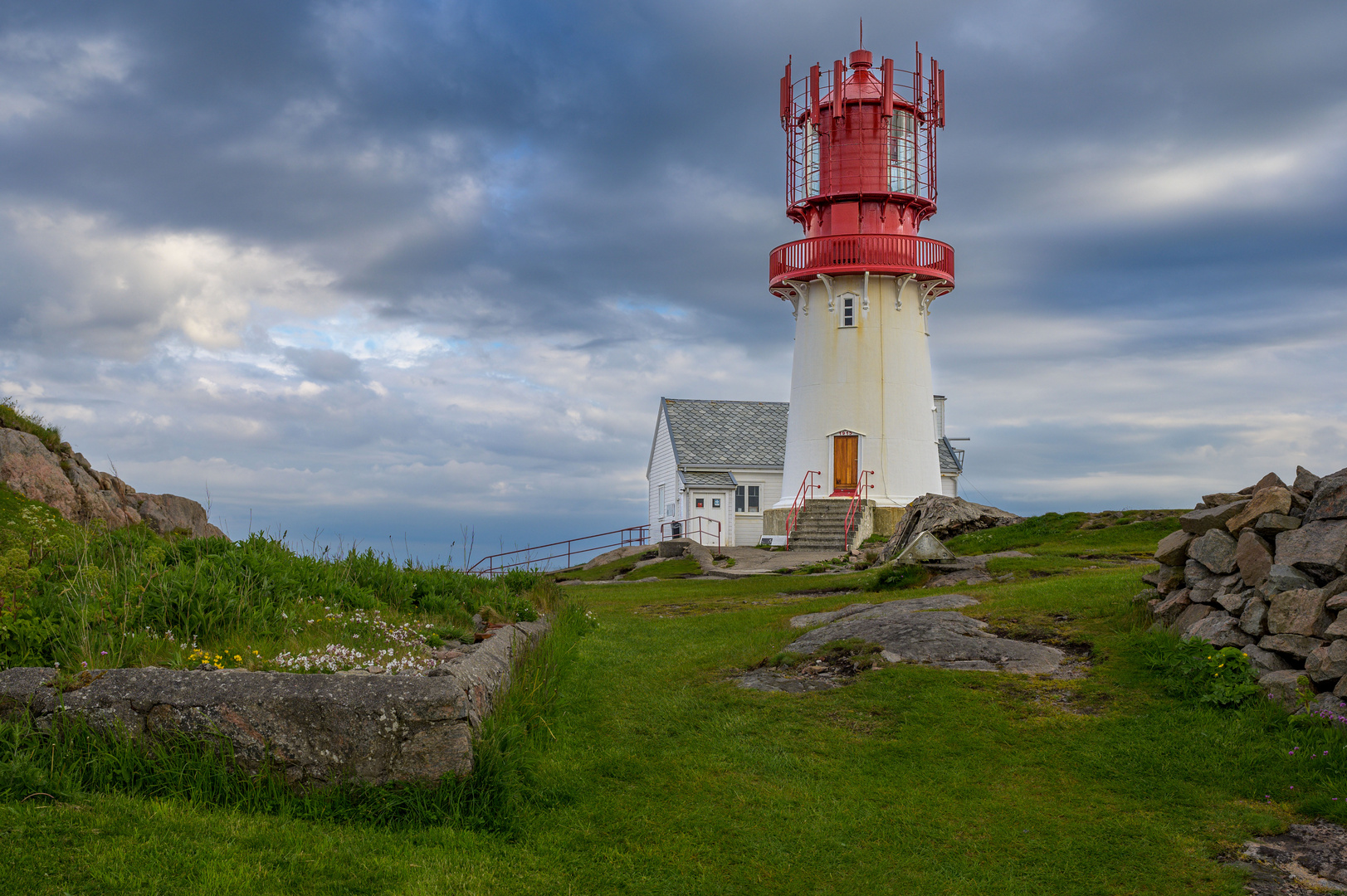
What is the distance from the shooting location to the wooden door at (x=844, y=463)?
110ft

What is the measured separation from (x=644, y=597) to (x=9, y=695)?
547 inches

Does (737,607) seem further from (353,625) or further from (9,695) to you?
(9,695)

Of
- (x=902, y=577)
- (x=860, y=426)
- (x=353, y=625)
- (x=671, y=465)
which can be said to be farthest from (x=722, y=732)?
(x=671, y=465)

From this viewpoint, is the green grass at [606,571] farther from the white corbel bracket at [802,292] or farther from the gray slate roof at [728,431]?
the white corbel bracket at [802,292]

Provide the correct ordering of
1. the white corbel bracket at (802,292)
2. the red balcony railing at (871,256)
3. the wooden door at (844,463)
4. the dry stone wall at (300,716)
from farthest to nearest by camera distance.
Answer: the white corbel bracket at (802,292) < the wooden door at (844,463) < the red balcony railing at (871,256) < the dry stone wall at (300,716)

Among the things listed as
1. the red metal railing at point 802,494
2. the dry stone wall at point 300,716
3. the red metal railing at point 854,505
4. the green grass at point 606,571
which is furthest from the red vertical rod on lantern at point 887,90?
the dry stone wall at point 300,716

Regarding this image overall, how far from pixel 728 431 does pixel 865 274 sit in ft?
40.2

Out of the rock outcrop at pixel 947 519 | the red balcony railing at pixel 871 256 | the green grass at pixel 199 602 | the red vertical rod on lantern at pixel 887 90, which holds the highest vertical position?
the red vertical rod on lantern at pixel 887 90

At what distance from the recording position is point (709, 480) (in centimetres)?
4009

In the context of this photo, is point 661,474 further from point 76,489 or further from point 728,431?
point 76,489

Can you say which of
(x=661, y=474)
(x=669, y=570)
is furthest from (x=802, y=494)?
(x=661, y=474)

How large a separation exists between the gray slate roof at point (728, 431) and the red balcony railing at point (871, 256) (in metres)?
9.77

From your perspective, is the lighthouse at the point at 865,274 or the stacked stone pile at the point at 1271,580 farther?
the lighthouse at the point at 865,274

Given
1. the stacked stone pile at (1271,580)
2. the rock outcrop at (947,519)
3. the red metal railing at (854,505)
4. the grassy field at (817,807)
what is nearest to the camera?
the grassy field at (817,807)
